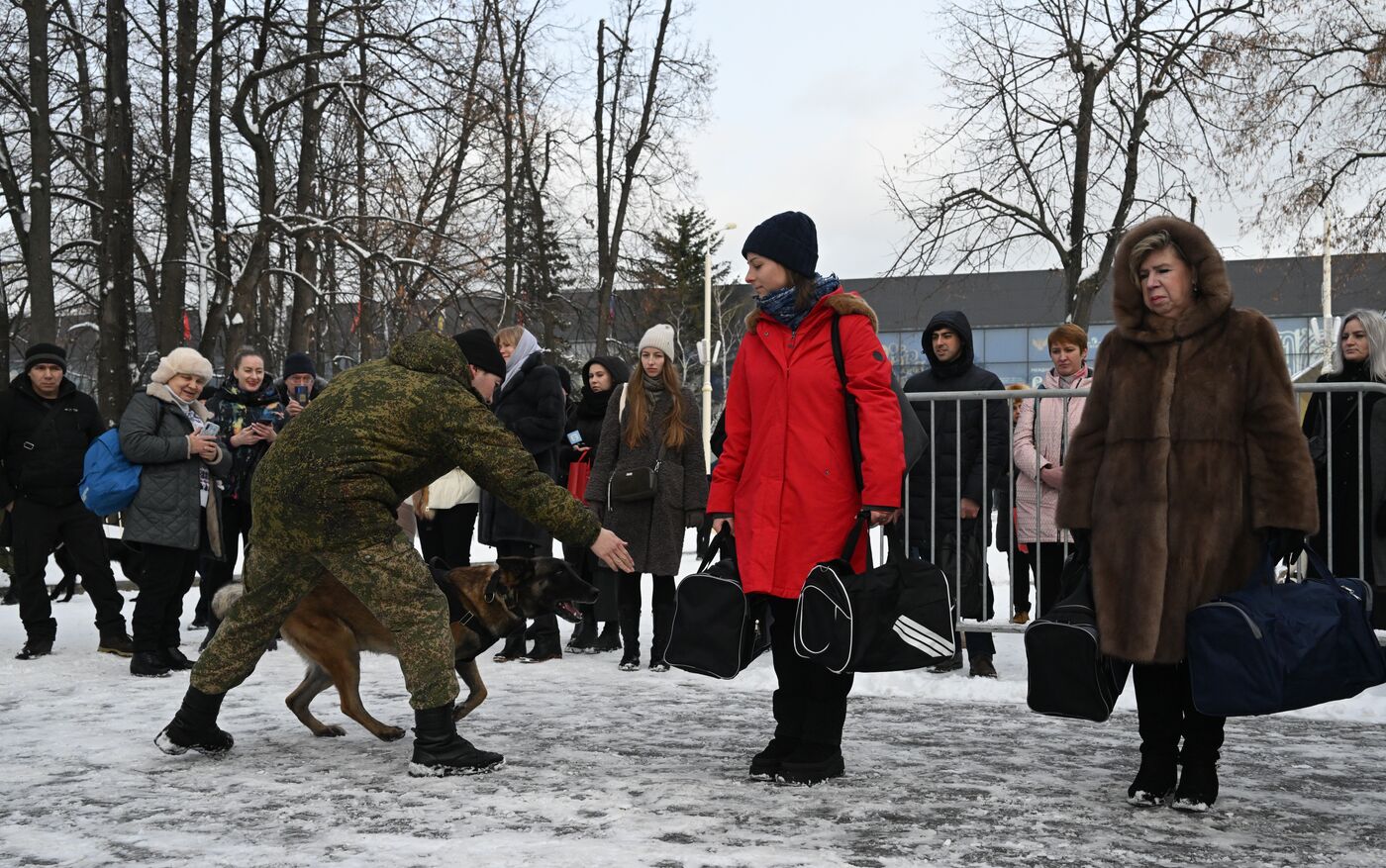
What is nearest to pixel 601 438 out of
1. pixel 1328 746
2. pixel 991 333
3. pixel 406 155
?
pixel 1328 746

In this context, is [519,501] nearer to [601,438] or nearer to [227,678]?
[227,678]

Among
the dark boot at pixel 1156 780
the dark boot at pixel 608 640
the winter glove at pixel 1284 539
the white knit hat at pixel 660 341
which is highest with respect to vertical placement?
the white knit hat at pixel 660 341

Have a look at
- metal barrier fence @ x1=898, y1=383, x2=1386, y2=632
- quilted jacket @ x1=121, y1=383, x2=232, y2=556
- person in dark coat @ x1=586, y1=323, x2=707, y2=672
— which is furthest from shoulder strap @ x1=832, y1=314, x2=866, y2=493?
quilted jacket @ x1=121, y1=383, x2=232, y2=556

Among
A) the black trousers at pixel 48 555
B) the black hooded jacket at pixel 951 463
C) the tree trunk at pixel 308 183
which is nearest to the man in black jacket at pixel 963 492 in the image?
the black hooded jacket at pixel 951 463

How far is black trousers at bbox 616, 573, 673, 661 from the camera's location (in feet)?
26.0

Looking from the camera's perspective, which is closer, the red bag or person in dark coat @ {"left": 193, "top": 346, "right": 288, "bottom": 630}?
person in dark coat @ {"left": 193, "top": 346, "right": 288, "bottom": 630}

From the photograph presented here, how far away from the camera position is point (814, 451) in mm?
4715

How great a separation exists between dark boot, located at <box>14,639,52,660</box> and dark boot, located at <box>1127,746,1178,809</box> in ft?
22.4

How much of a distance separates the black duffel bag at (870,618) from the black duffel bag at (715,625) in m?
0.29

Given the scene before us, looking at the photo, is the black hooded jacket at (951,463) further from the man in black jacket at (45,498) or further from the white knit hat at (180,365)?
the man in black jacket at (45,498)

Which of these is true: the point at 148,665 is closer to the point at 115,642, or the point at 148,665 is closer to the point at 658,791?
the point at 115,642

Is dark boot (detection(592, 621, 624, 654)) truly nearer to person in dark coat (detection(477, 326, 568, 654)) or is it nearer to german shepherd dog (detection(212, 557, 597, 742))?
person in dark coat (detection(477, 326, 568, 654))

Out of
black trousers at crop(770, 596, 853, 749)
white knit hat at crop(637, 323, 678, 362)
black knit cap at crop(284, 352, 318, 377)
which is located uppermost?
white knit hat at crop(637, 323, 678, 362)

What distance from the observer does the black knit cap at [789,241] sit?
4.89 m
